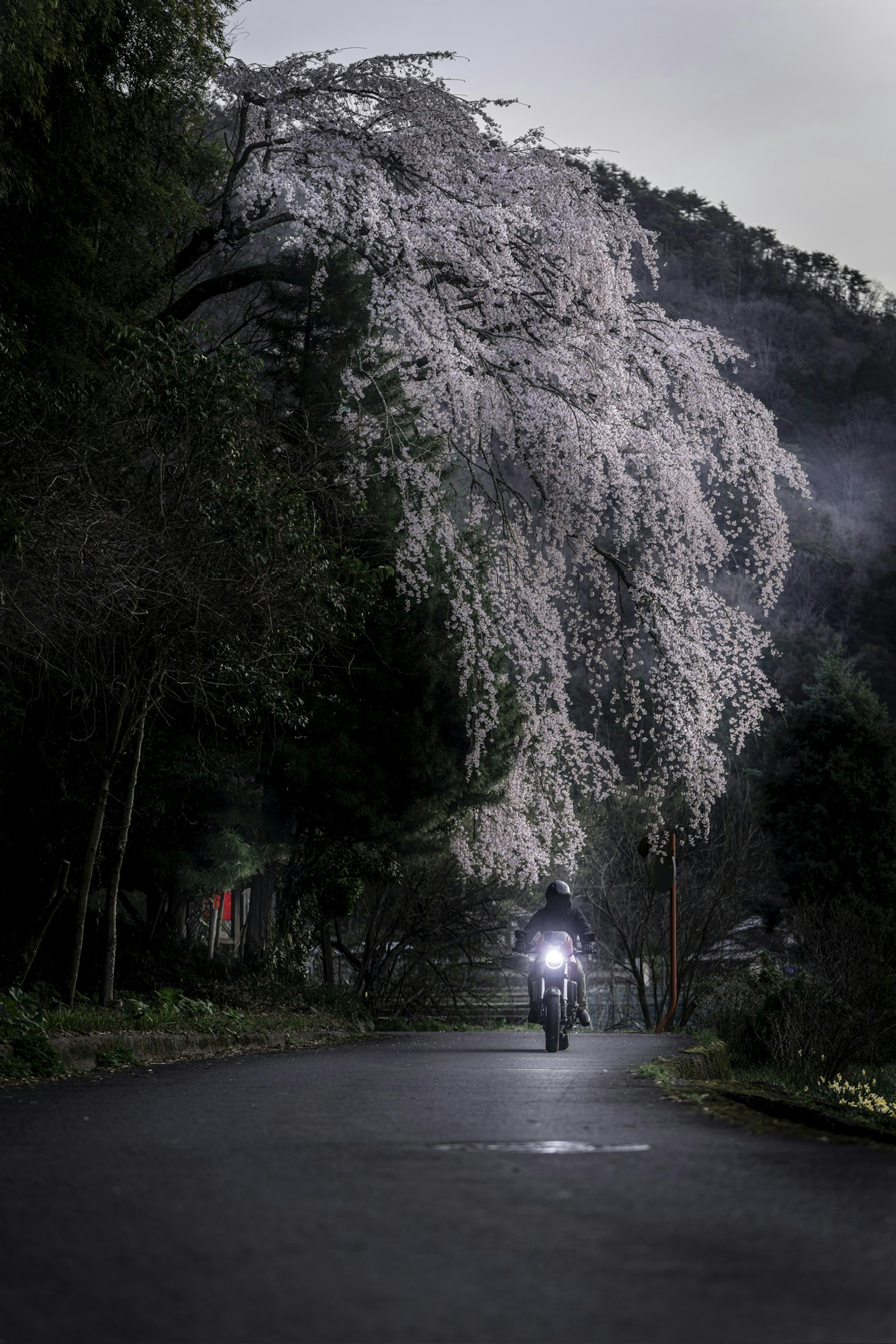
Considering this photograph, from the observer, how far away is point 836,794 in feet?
115

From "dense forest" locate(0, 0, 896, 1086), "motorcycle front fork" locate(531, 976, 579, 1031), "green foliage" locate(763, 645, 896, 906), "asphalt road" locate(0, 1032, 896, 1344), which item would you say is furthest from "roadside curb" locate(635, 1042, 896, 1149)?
"green foliage" locate(763, 645, 896, 906)

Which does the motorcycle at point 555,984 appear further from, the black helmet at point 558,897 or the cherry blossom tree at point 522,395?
the cherry blossom tree at point 522,395

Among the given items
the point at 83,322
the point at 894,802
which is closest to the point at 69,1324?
the point at 83,322

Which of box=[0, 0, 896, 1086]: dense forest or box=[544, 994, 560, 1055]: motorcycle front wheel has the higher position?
box=[0, 0, 896, 1086]: dense forest

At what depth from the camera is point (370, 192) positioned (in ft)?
49.0

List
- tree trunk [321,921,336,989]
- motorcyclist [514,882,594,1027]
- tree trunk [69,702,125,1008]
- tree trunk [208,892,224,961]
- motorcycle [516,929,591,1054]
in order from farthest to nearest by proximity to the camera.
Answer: tree trunk [321,921,336,989] → tree trunk [208,892,224,961] → motorcyclist [514,882,594,1027] → motorcycle [516,929,591,1054] → tree trunk [69,702,125,1008]

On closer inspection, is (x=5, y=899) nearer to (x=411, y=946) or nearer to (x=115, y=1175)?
(x=411, y=946)

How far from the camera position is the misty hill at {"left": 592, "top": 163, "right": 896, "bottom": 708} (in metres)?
→ 67.4

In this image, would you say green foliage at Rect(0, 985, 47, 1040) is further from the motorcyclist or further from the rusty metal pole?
the rusty metal pole

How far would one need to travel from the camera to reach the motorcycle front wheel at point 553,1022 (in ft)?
46.5

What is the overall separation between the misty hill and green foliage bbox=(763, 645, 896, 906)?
98.9 ft

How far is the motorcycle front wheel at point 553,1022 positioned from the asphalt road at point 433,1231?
24.6ft

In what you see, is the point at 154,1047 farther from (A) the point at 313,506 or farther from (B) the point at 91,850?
(A) the point at 313,506

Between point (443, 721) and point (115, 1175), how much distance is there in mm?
13465
